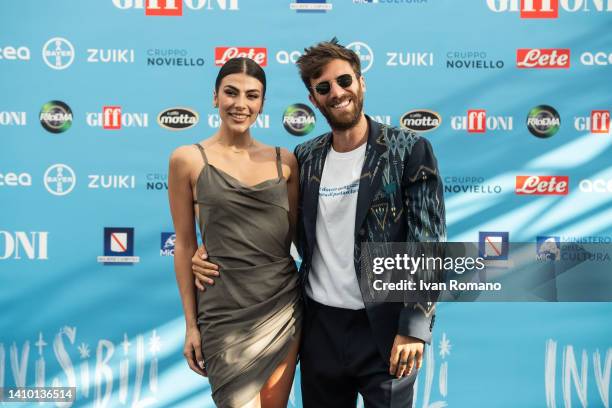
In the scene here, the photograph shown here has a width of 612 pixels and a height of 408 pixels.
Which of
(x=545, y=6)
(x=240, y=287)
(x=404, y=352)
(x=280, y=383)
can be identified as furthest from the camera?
(x=545, y=6)

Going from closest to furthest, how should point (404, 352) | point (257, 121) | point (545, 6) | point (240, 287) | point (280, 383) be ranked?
point (404, 352) < point (240, 287) < point (280, 383) < point (545, 6) < point (257, 121)

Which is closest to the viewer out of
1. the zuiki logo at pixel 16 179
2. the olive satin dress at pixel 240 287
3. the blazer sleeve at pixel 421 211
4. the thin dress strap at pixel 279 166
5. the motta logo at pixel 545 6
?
the blazer sleeve at pixel 421 211

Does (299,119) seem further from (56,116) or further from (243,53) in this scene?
(56,116)

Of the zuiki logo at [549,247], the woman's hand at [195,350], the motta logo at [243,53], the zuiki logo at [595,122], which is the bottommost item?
the woman's hand at [195,350]

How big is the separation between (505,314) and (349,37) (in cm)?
177

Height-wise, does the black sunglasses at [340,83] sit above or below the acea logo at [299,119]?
below

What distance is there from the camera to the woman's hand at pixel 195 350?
1845 mm

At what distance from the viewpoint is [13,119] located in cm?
319

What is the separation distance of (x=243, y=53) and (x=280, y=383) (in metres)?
1.93

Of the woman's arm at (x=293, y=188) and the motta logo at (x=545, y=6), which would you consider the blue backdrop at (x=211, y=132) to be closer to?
the motta logo at (x=545, y=6)

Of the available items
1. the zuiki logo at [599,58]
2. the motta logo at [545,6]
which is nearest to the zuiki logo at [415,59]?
the motta logo at [545,6]

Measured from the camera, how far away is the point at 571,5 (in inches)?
121

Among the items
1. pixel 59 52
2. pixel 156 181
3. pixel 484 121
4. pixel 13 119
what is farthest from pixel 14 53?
pixel 484 121

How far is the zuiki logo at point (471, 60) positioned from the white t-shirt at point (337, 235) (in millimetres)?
1553
